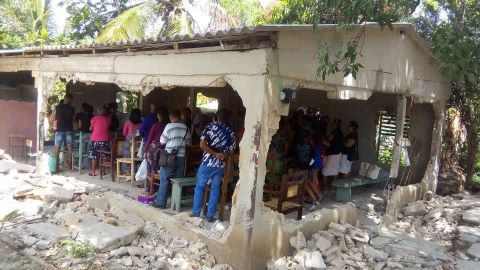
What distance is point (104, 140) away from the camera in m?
9.21

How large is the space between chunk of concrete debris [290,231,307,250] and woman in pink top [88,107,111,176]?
16.3 ft

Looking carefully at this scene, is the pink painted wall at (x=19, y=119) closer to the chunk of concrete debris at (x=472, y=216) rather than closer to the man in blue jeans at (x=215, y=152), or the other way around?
the man in blue jeans at (x=215, y=152)

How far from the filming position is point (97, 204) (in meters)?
7.09

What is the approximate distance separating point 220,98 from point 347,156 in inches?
177

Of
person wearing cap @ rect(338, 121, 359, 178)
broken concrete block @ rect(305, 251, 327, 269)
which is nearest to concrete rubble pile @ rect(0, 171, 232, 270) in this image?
broken concrete block @ rect(305, 251, 327, 269)

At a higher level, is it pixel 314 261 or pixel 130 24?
pixel 130 24

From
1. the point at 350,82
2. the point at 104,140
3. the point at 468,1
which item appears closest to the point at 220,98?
the point at 104,140

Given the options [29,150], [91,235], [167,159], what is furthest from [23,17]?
[91,235]

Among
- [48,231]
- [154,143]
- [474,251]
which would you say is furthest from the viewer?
[154,143]

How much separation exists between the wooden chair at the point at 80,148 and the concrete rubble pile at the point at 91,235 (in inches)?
80.3

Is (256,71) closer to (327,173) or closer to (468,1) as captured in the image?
(327,173)

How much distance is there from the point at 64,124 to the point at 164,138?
12.2ft

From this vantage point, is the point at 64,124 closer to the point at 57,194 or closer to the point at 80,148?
the point at 80,148

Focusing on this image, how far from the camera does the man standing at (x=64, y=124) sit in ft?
31.3
